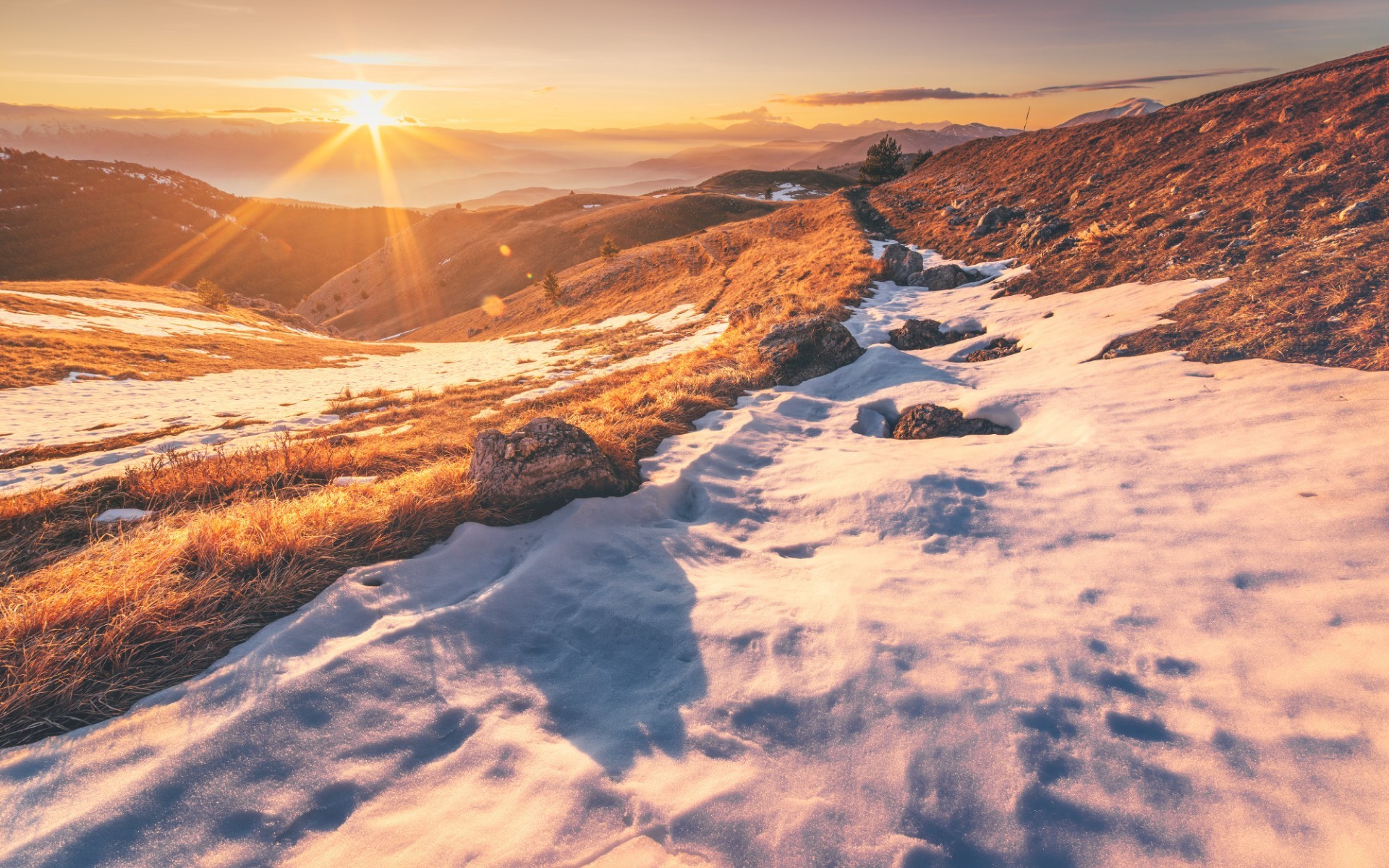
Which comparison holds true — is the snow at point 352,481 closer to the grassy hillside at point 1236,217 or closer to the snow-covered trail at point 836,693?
the snow-covered trail at point 836,693

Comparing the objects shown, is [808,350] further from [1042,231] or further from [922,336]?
[1042,231]

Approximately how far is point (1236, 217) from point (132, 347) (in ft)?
128

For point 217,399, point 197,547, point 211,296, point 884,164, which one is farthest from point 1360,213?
point 211,296

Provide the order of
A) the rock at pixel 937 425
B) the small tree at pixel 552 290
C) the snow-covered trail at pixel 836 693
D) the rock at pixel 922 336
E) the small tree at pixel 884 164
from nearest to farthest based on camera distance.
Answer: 1. the snow-covered trail at pixel 836 693
2. the rock at pixel 937 425
3. the rock at pixel 922 336
4. the small tree at pixel 552 290
5. the small tree at pixel 884 164

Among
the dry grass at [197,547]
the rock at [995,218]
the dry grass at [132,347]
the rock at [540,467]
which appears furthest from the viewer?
the rock at [995,218]

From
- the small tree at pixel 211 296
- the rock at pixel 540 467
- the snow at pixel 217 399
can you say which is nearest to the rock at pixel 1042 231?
the snow at pixel 217 399

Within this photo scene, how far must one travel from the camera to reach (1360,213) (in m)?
8.45

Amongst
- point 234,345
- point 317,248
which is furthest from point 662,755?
point 317,248

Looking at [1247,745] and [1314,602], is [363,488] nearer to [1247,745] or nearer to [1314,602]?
[1247,745]

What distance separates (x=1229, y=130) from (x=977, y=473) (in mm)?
19209

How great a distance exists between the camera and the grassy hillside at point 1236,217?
21.5ft

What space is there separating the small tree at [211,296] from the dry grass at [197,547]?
2207 inches

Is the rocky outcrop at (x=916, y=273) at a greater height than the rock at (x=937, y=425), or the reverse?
the rocky outcrop at (x=916, y=273)

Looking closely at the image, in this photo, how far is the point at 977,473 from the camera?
525 cm
